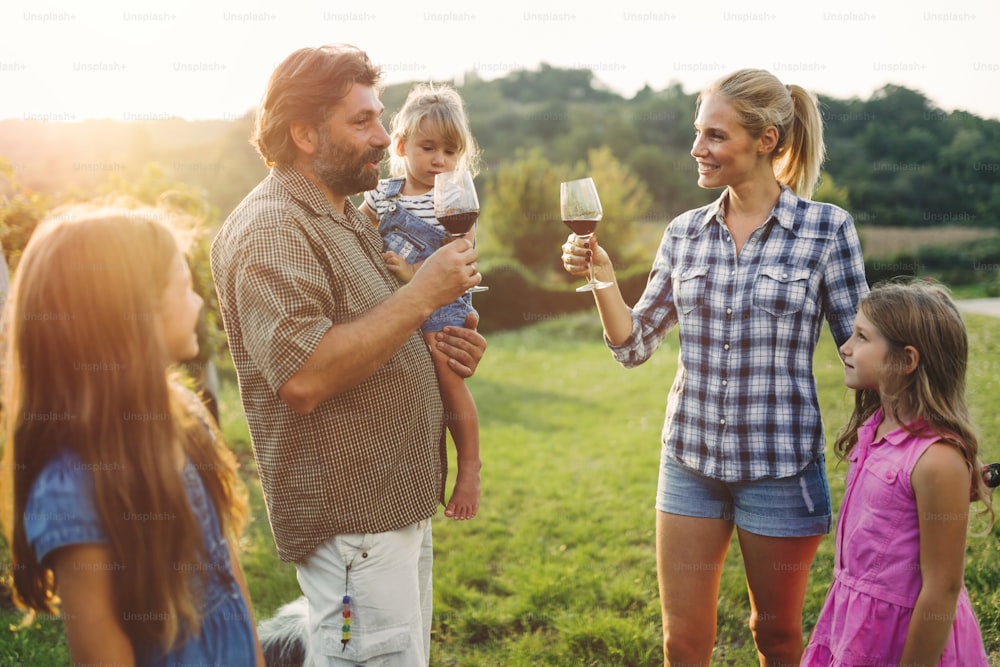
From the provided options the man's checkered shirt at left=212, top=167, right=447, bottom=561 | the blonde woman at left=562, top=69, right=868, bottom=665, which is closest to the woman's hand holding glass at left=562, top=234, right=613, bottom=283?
the blonde woman at left=562, top=69, right=868, bottom=665

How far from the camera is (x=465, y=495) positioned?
2.73 m

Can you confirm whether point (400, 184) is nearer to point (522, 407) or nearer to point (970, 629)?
point (970, 629)

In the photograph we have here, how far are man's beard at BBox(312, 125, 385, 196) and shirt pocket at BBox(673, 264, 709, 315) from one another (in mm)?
1155

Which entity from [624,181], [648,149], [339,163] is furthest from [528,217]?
[339,163]

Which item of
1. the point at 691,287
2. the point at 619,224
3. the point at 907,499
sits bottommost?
the point at 619,224

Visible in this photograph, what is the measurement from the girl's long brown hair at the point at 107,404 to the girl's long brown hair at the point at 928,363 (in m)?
1.95

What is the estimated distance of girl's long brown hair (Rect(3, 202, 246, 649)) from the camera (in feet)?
5.14

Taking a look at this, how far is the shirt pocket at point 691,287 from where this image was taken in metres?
2.68

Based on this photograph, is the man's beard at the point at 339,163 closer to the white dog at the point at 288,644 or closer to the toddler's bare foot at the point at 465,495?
the toddler's bare foot at the point at 465,495

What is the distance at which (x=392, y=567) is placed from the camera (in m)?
2.17

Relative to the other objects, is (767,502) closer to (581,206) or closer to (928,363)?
(928,363)

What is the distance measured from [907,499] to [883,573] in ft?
0.73

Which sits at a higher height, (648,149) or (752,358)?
(648,149)

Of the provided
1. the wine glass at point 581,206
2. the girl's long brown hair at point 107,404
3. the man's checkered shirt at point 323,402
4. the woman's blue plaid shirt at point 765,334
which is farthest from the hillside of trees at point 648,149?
the girl's long brown hair at point 107,404
